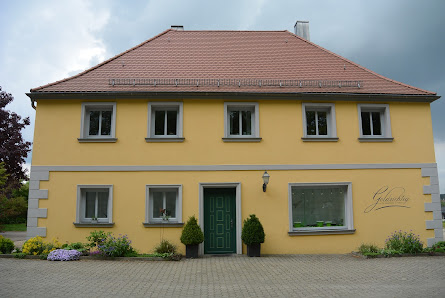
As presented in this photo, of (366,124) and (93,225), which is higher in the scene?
(366,124)

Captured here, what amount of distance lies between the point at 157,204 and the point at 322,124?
6.76m

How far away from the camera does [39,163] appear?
41.4ft

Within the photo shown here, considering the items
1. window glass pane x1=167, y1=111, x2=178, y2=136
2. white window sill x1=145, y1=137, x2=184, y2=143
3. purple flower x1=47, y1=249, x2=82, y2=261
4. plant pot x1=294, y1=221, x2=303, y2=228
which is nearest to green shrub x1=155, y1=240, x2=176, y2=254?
purple flower x1=47, y1=249, x2=82, y2=261

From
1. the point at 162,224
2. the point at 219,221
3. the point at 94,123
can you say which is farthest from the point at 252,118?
the point at 94,123

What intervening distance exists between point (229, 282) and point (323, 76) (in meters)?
8.96

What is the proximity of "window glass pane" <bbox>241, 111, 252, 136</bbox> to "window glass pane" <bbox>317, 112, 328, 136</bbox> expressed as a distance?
2.61 m

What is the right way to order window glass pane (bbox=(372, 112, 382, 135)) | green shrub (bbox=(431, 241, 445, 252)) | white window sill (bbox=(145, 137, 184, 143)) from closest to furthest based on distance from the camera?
green shrub (bbox=(431, 241, 445, 252)) < white window sill (bbox=(145, 137, 184, 143)) < window glass pane (bbox=(372, 112, 382, 135))

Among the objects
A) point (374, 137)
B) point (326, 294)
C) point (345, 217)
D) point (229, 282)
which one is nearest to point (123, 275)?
point (229, 282)

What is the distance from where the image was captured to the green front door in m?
12.6

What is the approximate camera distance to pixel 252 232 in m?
11.7

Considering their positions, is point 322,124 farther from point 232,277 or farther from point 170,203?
point 232,277

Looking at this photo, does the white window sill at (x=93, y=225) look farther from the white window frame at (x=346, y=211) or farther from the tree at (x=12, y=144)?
the tree at (x=12, y=144)

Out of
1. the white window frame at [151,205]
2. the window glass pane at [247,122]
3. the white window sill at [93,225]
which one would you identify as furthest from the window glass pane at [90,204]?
the window glass pane at [247,122]

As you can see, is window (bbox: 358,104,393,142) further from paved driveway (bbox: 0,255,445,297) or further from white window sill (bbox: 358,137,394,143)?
paved driveway (bbox: 0,255,445,297)
